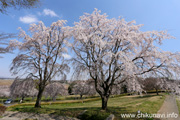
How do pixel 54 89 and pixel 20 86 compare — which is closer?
pixel 20 86

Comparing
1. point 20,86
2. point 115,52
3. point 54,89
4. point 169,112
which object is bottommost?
point 169,112

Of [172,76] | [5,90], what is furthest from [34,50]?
[5,90]

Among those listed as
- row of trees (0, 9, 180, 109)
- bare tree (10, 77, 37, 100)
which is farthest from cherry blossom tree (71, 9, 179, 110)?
bare tree (10, 77, 37, 100)

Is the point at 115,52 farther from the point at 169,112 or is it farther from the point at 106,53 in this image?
the point at 169,112

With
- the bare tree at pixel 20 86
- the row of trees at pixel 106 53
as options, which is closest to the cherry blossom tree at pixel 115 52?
the row of trees at pixel 106 53

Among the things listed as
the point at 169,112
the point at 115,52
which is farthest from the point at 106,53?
the point at 169,112

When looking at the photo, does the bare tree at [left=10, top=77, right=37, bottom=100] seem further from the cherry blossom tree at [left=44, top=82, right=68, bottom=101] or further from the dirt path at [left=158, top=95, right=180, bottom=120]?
the dirt path at [left=158, top=95, right=180, bottom=120]

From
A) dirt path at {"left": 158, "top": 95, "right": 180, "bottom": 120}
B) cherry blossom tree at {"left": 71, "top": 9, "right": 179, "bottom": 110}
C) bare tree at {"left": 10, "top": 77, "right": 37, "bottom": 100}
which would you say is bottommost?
dirt path at {"left": 158, "top": 95, "right": 180, "bottom": 120}

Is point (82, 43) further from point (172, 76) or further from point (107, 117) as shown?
point (172, 76)

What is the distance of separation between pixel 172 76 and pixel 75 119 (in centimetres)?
906

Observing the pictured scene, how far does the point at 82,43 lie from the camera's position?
390 inches

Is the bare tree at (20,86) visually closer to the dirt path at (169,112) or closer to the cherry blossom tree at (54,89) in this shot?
the cherry blossom tree at (54,89)

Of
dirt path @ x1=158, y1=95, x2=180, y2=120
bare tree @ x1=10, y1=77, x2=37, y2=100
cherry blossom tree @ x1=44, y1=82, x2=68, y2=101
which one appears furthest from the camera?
cherry blossom tree @ x1=44, y1=82, x2=68, y2=101

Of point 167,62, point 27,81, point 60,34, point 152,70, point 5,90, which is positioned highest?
point 60,34
